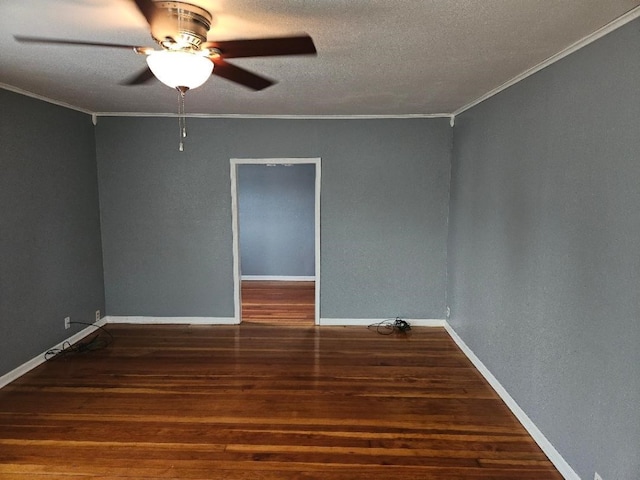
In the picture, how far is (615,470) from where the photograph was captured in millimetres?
1835

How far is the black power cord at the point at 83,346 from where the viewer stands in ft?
12.2

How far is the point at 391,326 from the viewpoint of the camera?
179 inches

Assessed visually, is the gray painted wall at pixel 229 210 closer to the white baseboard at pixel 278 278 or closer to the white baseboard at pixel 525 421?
the white baseboard at pixel 525 421

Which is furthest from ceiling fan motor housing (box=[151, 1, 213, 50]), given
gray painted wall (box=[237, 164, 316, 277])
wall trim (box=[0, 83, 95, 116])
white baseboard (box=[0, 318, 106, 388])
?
gray painted wall (box=[237, 164, 316, 277])

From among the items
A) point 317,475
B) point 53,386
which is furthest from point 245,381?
point 53,386

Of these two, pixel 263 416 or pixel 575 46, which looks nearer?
pixel 575 46

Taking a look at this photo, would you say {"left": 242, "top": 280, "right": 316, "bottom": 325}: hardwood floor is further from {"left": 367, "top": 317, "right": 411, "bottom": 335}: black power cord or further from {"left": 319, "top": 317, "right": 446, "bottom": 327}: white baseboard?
{"left": 367, "top": 317, "right": 411, "bottom": 335}: black power cord

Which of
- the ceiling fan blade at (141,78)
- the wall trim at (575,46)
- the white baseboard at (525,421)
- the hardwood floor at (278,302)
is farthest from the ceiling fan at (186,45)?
the hardwood floor at (278,302)

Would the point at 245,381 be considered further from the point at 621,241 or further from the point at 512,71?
the point at 512,71

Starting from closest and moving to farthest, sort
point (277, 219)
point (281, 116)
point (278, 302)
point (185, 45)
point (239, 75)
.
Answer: point (185, 45) → point (239, 75) → point (281, 116) → point (278, 302) → point (277, 219)

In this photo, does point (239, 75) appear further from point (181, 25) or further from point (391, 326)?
point (391, 326)

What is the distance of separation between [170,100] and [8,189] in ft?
4.89

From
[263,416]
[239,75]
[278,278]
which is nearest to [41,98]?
[239,75]

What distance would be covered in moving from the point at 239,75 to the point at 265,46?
785 millimetres
